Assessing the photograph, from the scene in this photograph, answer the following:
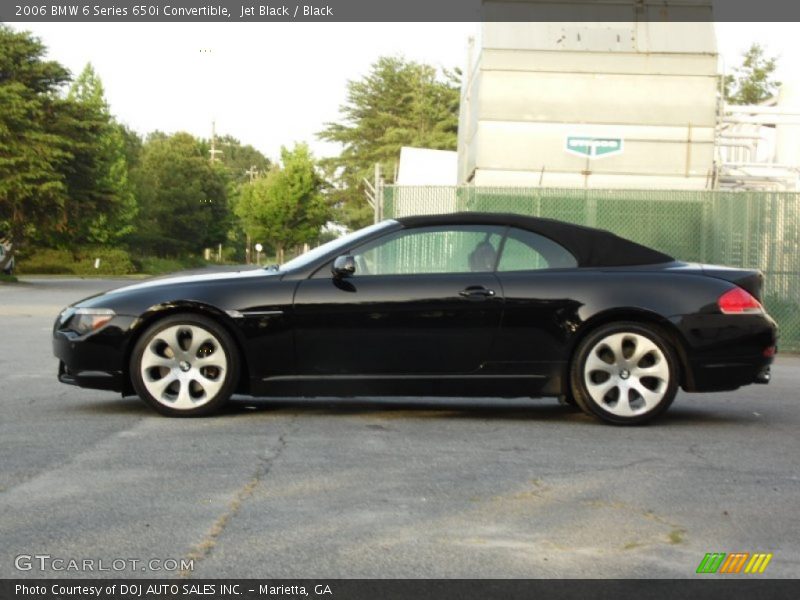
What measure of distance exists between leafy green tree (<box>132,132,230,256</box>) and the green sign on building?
61858 millimetres

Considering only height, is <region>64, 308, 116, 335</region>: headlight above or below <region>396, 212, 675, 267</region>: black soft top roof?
below

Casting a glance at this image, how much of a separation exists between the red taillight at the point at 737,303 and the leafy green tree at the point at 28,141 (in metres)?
38.3

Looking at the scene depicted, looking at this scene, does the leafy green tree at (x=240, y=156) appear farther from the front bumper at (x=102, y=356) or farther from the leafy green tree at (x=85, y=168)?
the front bumper at (x=102, y=356)

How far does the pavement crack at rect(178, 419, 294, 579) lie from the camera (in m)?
4.36

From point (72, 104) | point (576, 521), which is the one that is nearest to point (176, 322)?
point (576, 521)

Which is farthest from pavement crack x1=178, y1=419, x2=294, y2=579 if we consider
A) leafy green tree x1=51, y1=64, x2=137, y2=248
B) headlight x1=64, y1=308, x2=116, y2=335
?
leafy green tree x1=51, y1=64, x2=137, y2=248

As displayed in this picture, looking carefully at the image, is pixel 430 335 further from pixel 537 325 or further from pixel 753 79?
pixel 753 79

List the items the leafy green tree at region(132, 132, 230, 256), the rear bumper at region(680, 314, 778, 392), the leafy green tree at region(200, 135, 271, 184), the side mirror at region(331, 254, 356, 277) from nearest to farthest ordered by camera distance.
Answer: the side mirror at region(331, 254, 356, 277), the rear bumper at region(680, 314, 778, 392), the leafy green tree at region(132, 132, 230, 256), the leafy green tree at region(200, 135, 271, 184)

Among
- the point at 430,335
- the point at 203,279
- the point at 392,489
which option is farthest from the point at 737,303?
the point at 203,279

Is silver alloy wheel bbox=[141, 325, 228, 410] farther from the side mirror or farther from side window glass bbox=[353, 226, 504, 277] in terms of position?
side window glass bbox=[353, 226, 504, 277]

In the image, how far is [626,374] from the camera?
306 inches

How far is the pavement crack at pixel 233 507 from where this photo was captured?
171 inches

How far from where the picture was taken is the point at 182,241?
8912cm
